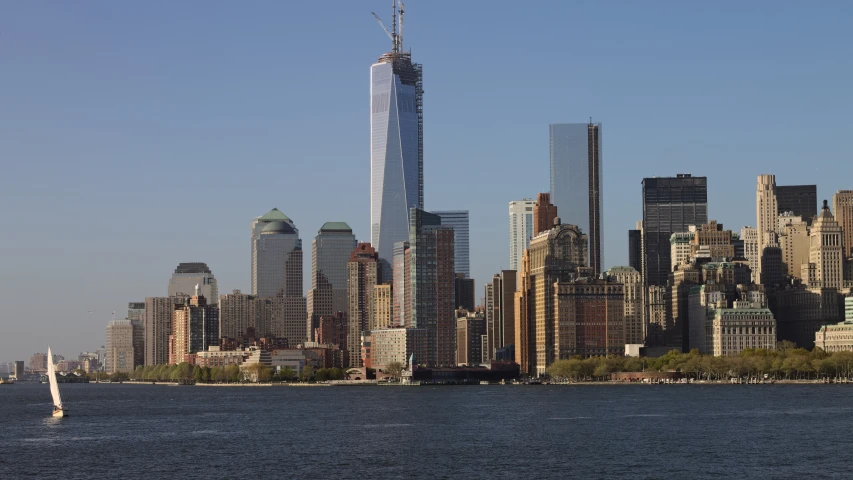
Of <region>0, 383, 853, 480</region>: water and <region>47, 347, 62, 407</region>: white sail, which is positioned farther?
<region>47, 347, 62, 407</region>: white sail

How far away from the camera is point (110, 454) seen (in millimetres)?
132375

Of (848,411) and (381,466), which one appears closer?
(381,466)

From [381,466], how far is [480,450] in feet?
53.6

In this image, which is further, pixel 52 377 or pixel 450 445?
pixel 52 377

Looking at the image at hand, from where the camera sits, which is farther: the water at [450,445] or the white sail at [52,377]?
the white sail at [52,377]

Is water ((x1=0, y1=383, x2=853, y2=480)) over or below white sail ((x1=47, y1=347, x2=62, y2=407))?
below

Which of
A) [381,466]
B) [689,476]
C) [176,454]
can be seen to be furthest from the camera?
[176,454]

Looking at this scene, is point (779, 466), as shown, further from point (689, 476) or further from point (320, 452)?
point (320, 452)

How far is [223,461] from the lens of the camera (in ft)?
412

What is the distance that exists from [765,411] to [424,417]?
44238 millimetres

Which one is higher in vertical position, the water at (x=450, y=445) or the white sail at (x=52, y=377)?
the white sail at (x=52, y=377)

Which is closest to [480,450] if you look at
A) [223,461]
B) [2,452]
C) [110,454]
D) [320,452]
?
[320,452]

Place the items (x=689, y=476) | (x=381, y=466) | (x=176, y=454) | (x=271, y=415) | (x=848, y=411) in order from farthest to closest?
(x=271, y=415) < (x=848, y=411) < (x=176, y=454) < (x=381, y=466) < (x=689, y=476)

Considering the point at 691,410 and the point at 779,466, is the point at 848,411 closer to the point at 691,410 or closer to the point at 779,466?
the point at 691,410
